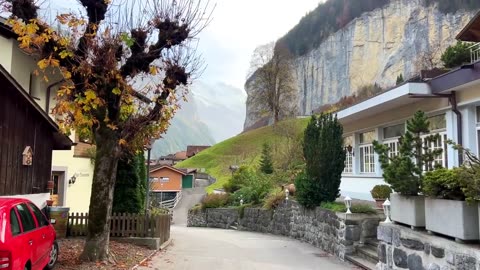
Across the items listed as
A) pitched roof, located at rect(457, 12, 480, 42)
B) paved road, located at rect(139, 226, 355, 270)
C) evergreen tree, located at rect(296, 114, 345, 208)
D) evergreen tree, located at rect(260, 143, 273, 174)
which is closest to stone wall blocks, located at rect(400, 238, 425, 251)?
paved road, located at rect(139, 226, 355, 270)

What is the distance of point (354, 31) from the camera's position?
7906 cm

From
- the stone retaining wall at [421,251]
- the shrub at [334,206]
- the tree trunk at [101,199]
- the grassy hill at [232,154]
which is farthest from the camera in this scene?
the grassy hill at [232,154]

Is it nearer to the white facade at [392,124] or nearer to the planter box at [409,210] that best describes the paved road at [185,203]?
the white facade at [392,124]

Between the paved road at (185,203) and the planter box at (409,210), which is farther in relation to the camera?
the paved road at (185,203)

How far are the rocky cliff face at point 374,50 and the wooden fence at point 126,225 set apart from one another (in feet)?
158

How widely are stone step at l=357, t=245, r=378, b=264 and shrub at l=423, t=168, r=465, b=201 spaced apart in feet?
16.0

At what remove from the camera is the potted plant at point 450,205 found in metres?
5.34

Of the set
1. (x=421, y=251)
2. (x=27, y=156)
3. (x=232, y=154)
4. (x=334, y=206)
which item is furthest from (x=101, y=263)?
(x=232, y=154)

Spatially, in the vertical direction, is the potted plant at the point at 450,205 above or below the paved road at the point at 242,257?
above

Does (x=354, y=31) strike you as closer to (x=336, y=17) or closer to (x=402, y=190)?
(x=336, y=17)

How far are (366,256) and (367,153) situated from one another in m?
9.43

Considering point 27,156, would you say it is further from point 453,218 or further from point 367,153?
point 367,153

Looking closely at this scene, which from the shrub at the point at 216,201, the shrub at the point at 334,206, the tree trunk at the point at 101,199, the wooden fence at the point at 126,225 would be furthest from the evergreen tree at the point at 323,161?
the shrub at the point at 216,201

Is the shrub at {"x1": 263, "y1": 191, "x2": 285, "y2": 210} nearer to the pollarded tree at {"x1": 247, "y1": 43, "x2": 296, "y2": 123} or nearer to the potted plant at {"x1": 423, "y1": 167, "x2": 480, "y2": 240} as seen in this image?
the potted plant at {"x1": 423, "y1": 167, "x2": 480, "y2": 240}
